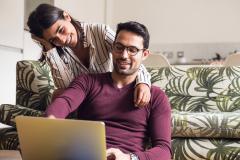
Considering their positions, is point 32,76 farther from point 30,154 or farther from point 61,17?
point 30,154

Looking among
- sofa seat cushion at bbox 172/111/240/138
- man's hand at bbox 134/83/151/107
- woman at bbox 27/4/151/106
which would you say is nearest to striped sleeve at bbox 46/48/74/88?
woman at bbox 27/4/151/106

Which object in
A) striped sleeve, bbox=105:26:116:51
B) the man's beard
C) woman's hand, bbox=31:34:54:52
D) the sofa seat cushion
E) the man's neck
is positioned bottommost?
the sofa seat cushion

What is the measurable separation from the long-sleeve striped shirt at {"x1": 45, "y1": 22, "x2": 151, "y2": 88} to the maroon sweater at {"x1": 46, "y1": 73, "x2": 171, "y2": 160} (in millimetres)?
132

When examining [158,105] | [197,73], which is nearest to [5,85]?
[197,73]

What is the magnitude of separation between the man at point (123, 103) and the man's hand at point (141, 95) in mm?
32

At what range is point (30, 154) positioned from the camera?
1.00m

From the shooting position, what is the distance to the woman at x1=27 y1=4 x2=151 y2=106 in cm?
139

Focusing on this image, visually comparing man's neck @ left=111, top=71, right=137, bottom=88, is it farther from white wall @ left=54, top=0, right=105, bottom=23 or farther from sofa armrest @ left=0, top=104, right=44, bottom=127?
white wall @ left=54, top=0, right=105, bottom=23

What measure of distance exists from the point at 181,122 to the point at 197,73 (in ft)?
1.89

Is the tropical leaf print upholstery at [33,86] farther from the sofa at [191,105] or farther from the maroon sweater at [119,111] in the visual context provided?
the maroon sweater at [119,111]

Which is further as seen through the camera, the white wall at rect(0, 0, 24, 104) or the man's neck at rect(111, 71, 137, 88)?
the white wall at rect(0, 0, 24, 104)

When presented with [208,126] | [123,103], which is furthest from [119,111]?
[208,126]

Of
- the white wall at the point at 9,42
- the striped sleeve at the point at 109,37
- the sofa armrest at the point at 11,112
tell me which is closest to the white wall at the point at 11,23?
the white wall at the point at 9,42

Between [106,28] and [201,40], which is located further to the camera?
[201,40]
